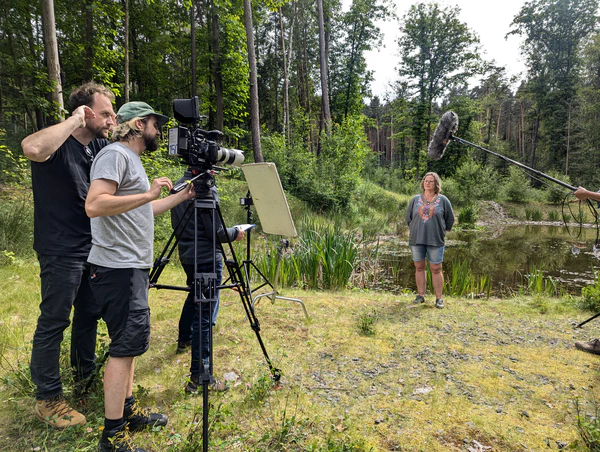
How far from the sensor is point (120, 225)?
1.67 m

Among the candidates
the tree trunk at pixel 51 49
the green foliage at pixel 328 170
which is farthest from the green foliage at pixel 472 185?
the tree trunk at pixel 51 49

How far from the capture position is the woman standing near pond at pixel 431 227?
444 centimetres

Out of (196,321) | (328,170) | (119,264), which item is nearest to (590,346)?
(196,321)

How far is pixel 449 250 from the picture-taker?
10.7m

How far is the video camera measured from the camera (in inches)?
75.3

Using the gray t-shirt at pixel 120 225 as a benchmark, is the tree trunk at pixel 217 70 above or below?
above

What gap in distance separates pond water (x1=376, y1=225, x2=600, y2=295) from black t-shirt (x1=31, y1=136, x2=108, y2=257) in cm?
472

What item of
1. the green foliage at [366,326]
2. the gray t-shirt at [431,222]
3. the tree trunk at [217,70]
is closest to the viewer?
the green foliage at [366,326]

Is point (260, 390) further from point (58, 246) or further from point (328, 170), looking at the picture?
point (328, 170)

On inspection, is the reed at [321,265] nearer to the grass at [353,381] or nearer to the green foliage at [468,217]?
the grass at [353,381]

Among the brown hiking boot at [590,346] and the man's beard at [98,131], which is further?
the brown hiking boot at [590,346]

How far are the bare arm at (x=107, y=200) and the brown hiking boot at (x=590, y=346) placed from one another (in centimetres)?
425

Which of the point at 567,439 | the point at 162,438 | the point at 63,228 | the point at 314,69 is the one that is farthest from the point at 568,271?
the point at 314,69

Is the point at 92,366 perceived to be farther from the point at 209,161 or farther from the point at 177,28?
the point at 177,28
